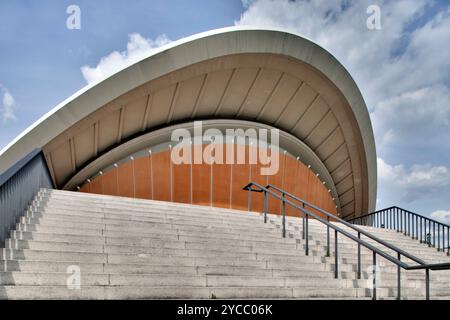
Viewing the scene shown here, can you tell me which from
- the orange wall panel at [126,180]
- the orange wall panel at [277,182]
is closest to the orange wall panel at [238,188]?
the orange wall panel at [277,182]

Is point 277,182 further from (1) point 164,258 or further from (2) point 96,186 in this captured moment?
(1) point 164,258

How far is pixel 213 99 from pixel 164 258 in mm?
10063

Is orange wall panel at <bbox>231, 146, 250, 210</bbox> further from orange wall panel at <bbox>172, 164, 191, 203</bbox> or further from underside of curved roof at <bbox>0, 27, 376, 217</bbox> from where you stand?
underside of curved roof at <bbox>0, 27, 376, 217</bbox>

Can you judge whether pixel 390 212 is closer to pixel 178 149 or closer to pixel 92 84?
pixel 178 149

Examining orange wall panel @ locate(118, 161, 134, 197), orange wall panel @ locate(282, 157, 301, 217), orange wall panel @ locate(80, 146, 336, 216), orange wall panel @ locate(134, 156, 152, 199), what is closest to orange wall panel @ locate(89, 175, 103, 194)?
orange wall panel @ locate(80, 146, 336, 216)

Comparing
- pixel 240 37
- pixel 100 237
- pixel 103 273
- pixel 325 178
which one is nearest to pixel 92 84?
→ pixel 240 37

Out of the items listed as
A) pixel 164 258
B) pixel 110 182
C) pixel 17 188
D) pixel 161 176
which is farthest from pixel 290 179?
pixel 17 188

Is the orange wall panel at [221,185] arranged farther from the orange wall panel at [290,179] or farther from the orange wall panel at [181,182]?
the orange wall panel at [290,179]

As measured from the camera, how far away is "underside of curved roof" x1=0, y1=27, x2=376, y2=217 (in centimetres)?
1232

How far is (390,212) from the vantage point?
49.1 feet

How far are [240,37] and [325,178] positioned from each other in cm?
1001

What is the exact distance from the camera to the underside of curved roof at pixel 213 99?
40.4 ft

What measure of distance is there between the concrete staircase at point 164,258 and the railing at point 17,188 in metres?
0.17
